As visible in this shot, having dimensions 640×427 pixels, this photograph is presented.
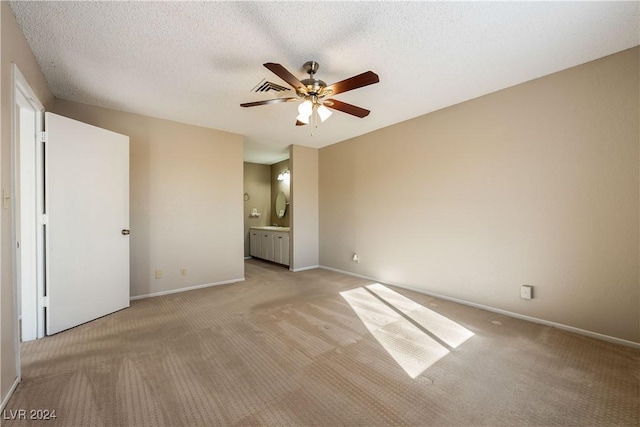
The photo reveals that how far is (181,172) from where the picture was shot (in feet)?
12.8

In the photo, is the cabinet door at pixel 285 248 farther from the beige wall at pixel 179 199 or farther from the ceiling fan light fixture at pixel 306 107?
the ceiling fan light fixture at pixel 306 107

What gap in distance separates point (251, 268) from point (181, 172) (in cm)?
241

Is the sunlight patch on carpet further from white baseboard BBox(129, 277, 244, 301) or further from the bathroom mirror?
the bathroom mirror

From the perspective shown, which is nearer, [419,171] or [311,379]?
[311,379]

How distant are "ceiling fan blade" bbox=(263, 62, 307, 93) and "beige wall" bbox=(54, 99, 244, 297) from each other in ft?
8.13

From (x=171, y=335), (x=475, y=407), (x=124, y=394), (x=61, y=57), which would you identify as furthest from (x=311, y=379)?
(x=61, y=57)

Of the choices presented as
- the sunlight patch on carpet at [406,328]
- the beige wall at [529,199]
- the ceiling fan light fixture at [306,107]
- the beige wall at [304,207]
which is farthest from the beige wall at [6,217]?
the beige wall at [529,199]

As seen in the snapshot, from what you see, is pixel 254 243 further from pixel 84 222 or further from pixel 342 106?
pixel 342 106

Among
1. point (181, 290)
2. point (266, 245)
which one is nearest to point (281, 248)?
point (266, 245)

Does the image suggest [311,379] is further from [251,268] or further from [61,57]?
[251,268]

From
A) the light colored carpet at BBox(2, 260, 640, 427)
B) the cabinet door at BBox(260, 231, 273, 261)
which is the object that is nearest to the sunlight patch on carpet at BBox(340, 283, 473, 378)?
the light colored carpet at BBox(2, 260, 640, 427)

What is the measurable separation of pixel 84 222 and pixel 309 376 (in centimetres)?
273

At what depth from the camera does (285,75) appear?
1.94 metres

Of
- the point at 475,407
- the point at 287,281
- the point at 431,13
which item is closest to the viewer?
the point at 475,407
